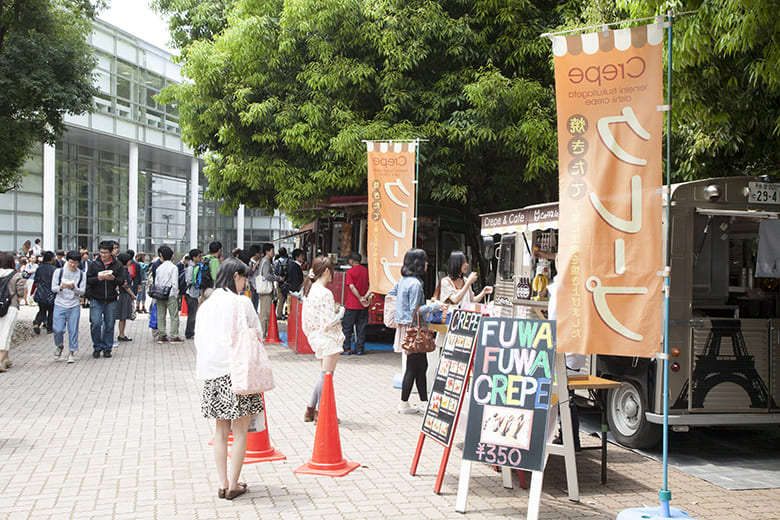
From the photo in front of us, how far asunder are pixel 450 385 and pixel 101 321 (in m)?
9.15

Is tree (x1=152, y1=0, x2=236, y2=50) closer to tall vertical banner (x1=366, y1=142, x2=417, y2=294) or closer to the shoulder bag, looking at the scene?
the shoulder bag

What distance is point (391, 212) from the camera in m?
10.4

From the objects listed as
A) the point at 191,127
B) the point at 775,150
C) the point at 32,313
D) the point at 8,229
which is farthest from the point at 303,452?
the point at 8,229

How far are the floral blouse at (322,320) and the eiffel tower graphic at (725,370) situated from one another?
11.8 ft

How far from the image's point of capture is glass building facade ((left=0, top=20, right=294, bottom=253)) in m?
29.7

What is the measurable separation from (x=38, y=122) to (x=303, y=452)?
41.6ft

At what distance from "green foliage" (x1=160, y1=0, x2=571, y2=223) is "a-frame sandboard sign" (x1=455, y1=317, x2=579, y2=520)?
7.87 metres

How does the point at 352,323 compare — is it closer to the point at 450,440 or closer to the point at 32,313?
the point at 450,440

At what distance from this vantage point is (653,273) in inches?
191

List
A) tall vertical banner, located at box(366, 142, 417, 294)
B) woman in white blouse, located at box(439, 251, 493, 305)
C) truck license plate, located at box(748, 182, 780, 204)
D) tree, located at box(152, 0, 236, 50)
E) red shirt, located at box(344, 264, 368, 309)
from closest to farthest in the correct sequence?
truck license plate, located at box(748, 182, 780, 204), woman in white blouse, located at box(439, 251, 493, 305), tall vertical banner, located at box(366, 142, 417, 294), red shirt, located at box(344, 264, 368, 309), tree, located at box(152, 0, 236, 50)

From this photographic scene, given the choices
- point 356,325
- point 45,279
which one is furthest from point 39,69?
point 356,325

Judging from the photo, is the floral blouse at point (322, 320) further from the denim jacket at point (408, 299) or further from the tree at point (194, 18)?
the tree at point (194, 18)

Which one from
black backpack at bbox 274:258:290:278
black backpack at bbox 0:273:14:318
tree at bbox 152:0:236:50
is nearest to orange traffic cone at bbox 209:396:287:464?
black backpack at bbox 0:273:14:318

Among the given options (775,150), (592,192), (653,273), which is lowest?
(653,273)
